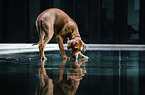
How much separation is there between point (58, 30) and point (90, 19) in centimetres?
923

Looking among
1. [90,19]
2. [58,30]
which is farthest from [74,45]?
[90,19]

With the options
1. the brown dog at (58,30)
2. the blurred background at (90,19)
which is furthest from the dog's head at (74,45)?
the blurred background at (90,19)

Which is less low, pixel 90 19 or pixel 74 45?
pixel 90 19

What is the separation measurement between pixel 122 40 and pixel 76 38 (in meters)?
9.72

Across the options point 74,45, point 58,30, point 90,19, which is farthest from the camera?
point 90,19

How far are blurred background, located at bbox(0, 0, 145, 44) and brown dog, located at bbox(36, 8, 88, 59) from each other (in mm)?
9037

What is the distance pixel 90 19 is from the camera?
14891 mm

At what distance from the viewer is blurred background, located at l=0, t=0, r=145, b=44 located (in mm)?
14797

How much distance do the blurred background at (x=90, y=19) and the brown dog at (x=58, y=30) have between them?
9037 mm

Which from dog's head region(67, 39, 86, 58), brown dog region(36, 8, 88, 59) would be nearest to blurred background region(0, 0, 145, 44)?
brown dog region(36, 8, 88, 59)

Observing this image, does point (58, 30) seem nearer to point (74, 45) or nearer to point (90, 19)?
point (74, 45)

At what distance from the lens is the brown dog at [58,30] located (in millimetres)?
5527

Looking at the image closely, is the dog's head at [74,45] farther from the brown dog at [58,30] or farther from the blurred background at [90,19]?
the blurred background at [90,19]

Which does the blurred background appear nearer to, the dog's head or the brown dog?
the brown dog
